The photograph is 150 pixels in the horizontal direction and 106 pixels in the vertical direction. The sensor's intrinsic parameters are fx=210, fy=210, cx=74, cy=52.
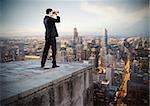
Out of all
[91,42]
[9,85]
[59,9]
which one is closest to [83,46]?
[91,42]

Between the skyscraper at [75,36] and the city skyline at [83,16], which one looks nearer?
the city skyline at [83,16]

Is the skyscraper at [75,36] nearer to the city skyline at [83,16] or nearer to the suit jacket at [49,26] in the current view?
the city skyline at [83,16]

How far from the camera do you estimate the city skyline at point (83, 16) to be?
2729 millimetres

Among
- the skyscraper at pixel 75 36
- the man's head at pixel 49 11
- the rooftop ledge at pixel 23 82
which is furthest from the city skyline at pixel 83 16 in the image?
the rooftop ledge at pixel 23 82

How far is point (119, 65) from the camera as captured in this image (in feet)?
9.26

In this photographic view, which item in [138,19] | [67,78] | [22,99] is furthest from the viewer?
[138,19]

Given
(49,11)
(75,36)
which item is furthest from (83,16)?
(49,11)

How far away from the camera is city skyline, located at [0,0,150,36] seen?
2729 millimetres

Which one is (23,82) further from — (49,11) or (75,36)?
(75,36)

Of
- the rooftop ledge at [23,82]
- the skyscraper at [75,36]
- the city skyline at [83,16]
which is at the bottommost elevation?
the rooftop ledge at [23,82]

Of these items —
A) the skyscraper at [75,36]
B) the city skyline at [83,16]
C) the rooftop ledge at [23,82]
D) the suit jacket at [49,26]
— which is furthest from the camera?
the skyscraper at [75,36]

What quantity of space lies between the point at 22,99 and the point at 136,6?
1.93 metres

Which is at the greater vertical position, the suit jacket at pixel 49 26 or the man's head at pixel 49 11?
the man's head at pixel 49 11

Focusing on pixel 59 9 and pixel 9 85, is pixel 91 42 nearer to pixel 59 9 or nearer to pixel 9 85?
pixel 59 9
